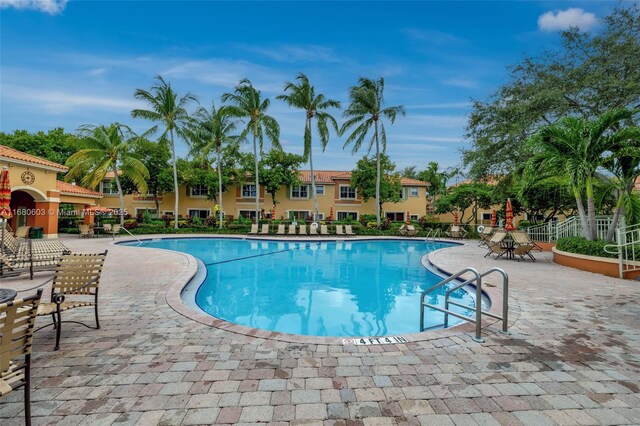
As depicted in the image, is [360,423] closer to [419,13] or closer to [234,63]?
[419,13]

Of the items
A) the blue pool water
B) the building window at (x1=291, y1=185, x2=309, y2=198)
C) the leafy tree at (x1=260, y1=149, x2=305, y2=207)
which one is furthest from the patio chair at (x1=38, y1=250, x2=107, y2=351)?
Answer: the building window at (x1=291, y1=185, x2=309, y2=198)

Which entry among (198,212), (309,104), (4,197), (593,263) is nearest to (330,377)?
(4,197)

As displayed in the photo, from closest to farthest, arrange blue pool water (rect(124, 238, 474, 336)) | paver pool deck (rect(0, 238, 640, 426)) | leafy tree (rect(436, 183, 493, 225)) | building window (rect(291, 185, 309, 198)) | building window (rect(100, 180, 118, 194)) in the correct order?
paver pool deck (rect(0, 238, 640, 426)) → blue pool water (rect(124, 238, 474, 336)) → leafy tree (rect(436, 183, 493, 225)) → building window (rect(100, 180, 118, 194)) → building window (rect(291, 185, 309, 198))

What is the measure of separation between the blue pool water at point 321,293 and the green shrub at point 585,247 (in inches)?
191

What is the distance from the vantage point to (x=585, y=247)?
954 cm

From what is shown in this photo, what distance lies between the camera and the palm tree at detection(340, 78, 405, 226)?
23916 mm

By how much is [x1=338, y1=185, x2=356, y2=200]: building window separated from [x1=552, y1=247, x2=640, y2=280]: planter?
22360 millimetres

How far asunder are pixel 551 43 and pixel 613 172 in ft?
27.9

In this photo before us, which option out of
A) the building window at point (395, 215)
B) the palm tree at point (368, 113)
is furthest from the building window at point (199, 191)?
the building window at point (395, 215)

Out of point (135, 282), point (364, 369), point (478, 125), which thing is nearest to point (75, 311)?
point (135, 282)

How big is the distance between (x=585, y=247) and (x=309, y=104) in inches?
780

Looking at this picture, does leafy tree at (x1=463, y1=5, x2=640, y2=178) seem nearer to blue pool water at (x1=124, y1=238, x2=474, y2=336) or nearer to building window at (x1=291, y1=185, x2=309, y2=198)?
blue pool water at (x1=124, y1=238, x2=474, y2=336)

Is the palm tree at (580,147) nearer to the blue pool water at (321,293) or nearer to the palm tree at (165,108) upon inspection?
the blue pool water at (321,293)

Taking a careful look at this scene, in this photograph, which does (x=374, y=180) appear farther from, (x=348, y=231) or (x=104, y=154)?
(x=104, y=154)
